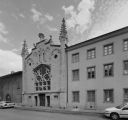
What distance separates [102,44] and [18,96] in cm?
2515

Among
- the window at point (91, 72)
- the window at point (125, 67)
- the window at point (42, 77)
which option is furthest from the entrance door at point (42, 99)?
the window at point (125, 67)

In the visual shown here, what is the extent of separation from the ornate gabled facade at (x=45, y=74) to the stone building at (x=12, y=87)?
11.1 ft

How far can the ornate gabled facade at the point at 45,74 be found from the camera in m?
34.7

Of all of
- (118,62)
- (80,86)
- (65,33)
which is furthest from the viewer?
(65,33)

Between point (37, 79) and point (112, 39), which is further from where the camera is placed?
point (37, 79)

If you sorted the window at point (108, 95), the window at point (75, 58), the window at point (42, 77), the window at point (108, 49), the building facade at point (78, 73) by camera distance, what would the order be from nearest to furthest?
the building facade at point (78, 73), the window at point (108, 95), the window at point (108, 49), the window at point (75, 58), the window at point (42, 77)

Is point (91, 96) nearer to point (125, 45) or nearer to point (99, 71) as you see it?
point (99, 71)

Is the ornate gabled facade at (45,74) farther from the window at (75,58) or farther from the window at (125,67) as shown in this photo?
the window at (125,67)

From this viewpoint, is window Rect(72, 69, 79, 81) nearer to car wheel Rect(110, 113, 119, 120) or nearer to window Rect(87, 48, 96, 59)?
window Rect(87, 48, 96, 59)

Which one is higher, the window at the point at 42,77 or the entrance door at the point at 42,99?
the window at the point at 42,77

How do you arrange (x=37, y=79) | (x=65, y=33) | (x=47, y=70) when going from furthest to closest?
(x=37, y=79), (x=47, y=70), (x=65, y=33)

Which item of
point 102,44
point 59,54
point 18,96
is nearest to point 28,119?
point 102,44

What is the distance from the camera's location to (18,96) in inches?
1823

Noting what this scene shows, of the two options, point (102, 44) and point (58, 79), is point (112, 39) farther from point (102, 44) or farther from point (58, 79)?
point (58, 79)
